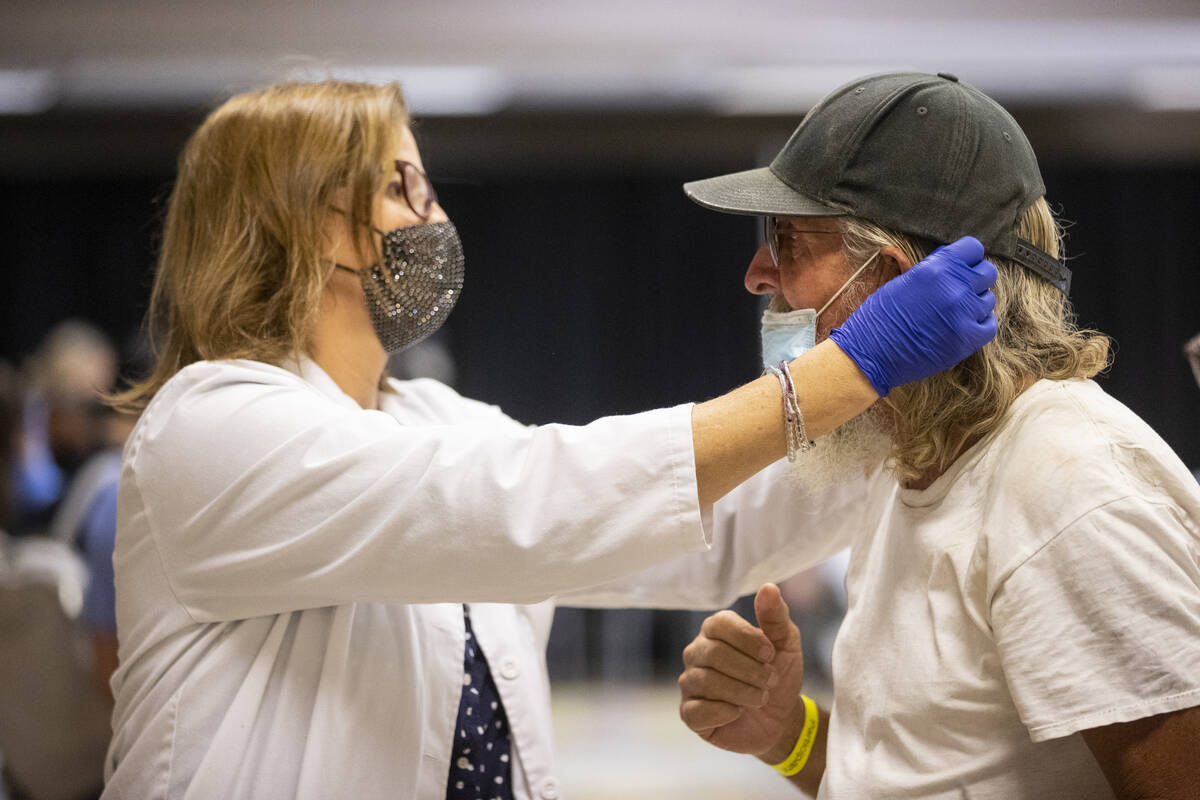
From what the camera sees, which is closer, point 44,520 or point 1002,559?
point 1002,559

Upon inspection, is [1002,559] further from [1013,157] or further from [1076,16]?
[1076,16]

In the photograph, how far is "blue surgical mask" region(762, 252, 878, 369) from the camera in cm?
137

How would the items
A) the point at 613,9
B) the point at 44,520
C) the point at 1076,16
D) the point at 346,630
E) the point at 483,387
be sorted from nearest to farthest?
the point at 346,630 → the point at 44,520 → the point at 1076,16 → the point at 613,9 → the point at 483,387

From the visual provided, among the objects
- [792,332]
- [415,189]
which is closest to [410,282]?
[415,189]

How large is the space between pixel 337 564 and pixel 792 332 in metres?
0.65

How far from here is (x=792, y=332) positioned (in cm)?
139

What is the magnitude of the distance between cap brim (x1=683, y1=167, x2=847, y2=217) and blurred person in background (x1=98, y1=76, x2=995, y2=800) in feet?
0.65

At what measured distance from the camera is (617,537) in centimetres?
121

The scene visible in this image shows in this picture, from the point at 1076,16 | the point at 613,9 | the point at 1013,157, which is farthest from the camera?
the point at 613,9

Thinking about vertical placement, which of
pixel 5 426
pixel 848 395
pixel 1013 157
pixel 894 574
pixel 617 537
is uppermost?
pixel 1013 157

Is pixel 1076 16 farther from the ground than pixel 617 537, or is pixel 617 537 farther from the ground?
pixel 1076 16

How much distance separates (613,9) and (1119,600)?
13.1ft

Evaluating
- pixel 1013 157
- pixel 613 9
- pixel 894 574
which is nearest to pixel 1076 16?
pixel 613 9

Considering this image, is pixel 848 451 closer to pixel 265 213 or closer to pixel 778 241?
pixel 778 241
